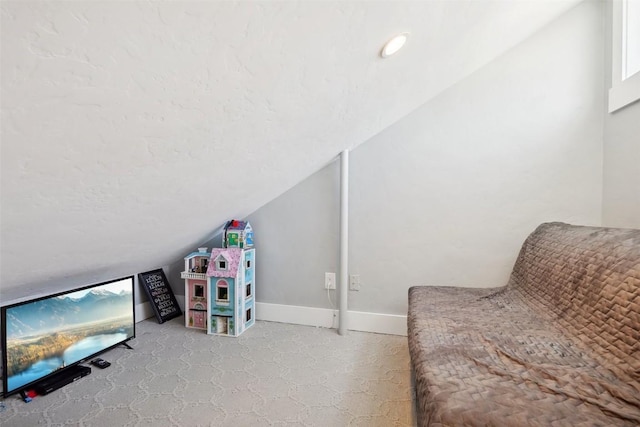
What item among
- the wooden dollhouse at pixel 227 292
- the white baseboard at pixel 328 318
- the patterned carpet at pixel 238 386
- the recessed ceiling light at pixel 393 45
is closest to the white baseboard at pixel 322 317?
the white baseboard at pixel 328 318

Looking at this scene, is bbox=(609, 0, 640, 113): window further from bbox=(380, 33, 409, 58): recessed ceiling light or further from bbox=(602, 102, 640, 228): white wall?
bbox=(380, 33, 409, 58): recessed ceiling light

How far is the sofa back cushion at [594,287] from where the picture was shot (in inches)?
46.6

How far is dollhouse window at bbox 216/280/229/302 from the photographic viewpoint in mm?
2494

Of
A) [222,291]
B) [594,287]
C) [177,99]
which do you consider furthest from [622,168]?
[222,291]

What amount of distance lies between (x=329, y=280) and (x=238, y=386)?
1085 millimetres

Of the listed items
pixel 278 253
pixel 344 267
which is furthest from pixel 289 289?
pixel 344 267

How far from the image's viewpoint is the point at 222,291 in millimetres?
2523

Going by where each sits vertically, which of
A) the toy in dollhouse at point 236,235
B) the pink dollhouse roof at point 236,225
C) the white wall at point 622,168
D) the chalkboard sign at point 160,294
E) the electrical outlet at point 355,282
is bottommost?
the chalkboard sign at point 160,294

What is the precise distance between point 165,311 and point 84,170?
1.97 m

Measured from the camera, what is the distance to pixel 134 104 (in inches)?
37.7

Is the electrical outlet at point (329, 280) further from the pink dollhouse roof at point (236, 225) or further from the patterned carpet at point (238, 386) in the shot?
the pink dollhouse roof at point (236, 225)

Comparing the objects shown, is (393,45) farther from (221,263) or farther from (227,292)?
(227,292)

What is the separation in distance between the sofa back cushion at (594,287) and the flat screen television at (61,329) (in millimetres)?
2376

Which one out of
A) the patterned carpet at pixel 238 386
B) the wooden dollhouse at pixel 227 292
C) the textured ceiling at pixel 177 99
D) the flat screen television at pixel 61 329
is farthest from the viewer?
the wooden dollhouse at pixel 227 292
